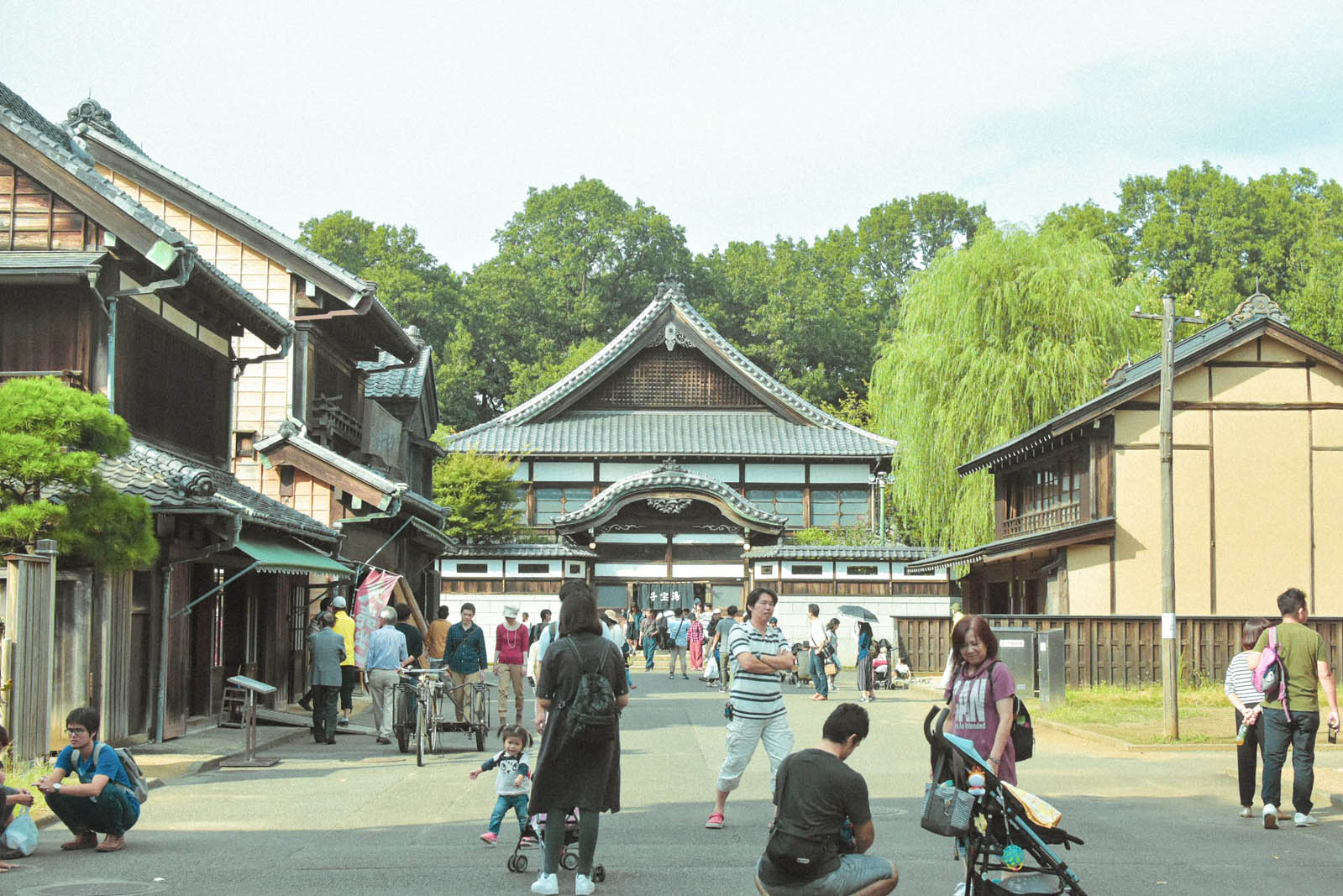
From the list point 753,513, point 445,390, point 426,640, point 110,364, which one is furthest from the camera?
point 445,390

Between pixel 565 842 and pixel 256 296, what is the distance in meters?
18.9

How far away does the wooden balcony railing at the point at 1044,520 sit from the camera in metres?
30.0

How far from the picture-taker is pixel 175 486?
611 inches

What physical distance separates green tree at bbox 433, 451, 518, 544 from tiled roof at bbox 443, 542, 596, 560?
12.6 inches

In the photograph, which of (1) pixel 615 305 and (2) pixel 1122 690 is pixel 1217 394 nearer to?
(2) pixel 1122 690

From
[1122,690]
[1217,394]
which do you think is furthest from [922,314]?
[1122,690]

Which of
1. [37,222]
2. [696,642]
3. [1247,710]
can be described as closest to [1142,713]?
[1247,710]

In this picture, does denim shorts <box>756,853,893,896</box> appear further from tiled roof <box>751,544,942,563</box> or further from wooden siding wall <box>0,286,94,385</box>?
tiled roof <box>751,544,942,563</box>

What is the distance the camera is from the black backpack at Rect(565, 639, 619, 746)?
8055mm

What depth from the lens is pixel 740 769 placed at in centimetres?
1046

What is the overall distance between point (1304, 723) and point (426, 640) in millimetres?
12779

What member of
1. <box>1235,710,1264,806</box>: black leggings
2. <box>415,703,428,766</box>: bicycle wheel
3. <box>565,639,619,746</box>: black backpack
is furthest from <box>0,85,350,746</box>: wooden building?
<box>1235,710,1264,806</box>: black leggings

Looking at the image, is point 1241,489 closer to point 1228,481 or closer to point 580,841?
point 1228,481

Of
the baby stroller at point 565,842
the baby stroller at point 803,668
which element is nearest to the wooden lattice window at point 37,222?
the baby stroller at point 565,842
